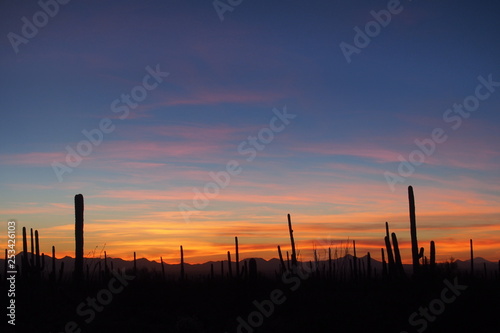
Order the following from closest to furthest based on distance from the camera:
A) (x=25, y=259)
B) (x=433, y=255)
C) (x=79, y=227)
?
1. (x=79, y=227)
2. (x=433, y=255)
3. (x=25, y=259)

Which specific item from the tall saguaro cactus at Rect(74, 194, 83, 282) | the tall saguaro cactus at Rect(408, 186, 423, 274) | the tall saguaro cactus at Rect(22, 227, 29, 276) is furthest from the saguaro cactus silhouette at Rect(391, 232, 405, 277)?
the tall saguaro cactus at Rect(22, 227, 29, 276)

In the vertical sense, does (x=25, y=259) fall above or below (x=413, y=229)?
below

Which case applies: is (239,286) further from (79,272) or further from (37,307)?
(37,307)

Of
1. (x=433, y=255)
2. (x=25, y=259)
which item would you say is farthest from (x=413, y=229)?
(x=25, y=259)

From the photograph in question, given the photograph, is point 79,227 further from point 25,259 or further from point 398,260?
point 398,260

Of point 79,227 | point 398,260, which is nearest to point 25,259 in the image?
point 79,227

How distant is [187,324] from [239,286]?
6.22m

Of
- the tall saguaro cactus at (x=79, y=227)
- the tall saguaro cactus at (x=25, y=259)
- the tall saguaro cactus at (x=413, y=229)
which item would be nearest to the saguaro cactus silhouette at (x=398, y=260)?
the tall saguaro cactus at (x=413, y=229)

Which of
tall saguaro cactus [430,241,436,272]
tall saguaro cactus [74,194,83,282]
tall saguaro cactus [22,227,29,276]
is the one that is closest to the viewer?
tall saguaro cactus [74,194,83,282]

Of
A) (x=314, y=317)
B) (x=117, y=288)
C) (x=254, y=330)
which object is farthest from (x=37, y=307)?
(x=314, y=317)

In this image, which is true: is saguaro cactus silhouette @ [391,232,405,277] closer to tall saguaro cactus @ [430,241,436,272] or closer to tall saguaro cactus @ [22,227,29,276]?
tall saguaro cactus @ [430,241,436,272]

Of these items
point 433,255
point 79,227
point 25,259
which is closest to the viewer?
point 79,227

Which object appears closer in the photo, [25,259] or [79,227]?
[79,227]

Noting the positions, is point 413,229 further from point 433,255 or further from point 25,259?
point 25,259
